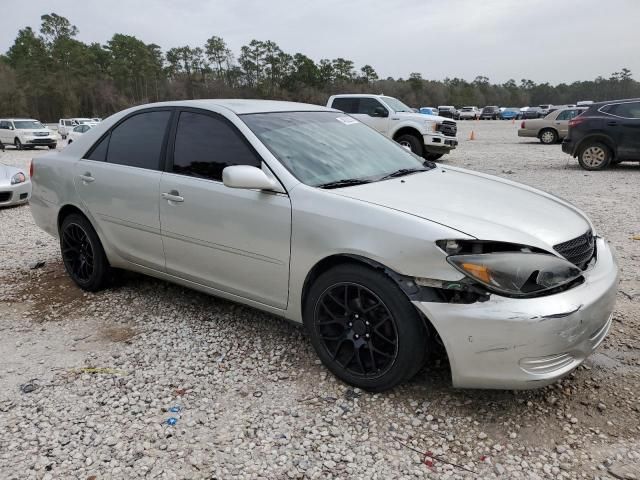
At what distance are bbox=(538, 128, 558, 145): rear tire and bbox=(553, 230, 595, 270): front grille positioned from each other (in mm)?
19818

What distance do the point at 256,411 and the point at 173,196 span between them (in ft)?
5.32

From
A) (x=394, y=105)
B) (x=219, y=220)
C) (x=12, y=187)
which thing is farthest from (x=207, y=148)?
(x=394, y=105)

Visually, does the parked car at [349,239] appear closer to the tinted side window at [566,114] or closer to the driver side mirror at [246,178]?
the driver side mirror at [246,178]

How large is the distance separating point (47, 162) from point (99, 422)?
2869 millimetres

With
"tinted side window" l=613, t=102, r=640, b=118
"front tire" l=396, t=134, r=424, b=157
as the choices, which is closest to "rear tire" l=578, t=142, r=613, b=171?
"tinted side window" l=613, t=102, r=640, b=118

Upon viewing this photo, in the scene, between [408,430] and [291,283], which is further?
[291,283]

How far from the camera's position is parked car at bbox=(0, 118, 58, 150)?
25.1 m

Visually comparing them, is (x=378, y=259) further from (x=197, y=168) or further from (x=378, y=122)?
(x=378, y=122)

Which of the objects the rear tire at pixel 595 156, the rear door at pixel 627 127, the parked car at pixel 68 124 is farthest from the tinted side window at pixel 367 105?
the parked car at pixel 68 124

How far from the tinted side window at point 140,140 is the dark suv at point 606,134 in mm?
10971

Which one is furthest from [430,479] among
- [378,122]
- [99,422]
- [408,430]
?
[378,122]

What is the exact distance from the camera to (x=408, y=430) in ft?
8.10

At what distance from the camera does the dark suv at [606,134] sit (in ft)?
36.6

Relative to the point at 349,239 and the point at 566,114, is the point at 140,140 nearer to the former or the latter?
the point at 349,239
